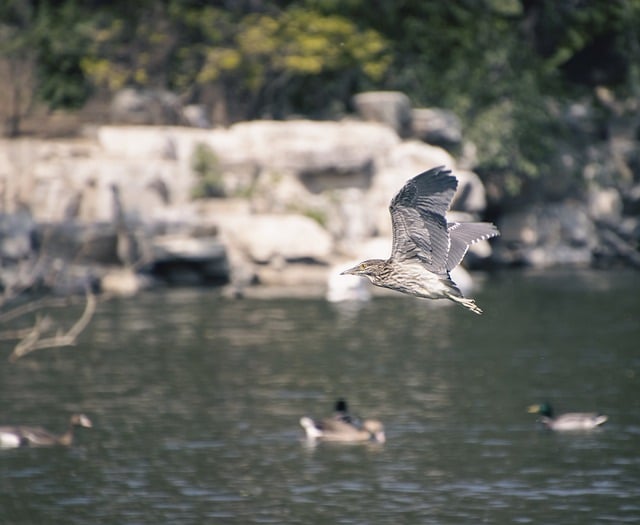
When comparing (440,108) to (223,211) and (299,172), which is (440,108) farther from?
(223,211)

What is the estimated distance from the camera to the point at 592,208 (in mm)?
56625

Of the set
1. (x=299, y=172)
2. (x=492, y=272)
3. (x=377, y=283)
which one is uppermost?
(x=377, y=283)

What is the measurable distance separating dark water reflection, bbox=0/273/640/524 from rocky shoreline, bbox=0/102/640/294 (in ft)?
11.0

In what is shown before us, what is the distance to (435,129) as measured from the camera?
52312 millimetres

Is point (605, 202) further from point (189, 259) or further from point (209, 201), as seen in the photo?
point (189, 259)

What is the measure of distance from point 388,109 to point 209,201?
26.2 ft

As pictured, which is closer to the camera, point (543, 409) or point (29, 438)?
point (29, 438)

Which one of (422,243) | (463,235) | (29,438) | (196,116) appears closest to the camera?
(422,243)

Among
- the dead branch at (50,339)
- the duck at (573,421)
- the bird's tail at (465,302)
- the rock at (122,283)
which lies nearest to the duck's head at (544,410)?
the duck at (573,421)

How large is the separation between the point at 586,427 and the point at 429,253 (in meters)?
11.8

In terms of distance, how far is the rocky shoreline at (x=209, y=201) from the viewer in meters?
42.6

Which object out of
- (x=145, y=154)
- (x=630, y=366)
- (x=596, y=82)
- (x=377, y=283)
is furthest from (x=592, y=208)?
(x=377, y=283)

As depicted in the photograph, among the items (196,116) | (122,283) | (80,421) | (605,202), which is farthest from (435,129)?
(80,421)

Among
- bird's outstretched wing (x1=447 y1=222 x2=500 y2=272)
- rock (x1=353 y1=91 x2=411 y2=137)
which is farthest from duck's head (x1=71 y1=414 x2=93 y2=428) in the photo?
rock (x1=353 y1=91 x2=411 y2=137)
